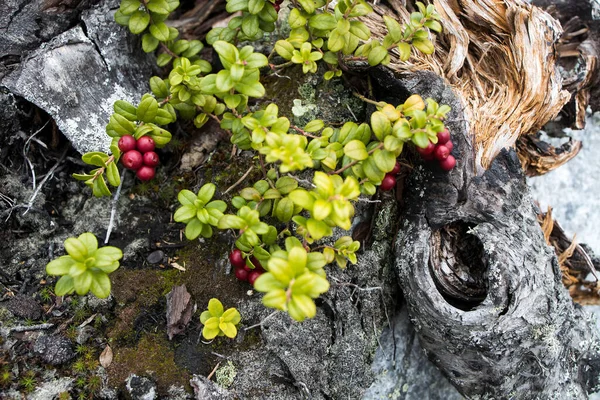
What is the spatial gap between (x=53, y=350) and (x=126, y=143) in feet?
4.69

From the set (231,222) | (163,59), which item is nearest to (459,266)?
(231,222)

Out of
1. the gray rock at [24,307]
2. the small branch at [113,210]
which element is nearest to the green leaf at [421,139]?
the small branch at [113,210]

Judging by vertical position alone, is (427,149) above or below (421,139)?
below

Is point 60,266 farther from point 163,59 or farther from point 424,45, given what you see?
point 424,45

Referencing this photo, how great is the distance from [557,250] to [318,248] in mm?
2528

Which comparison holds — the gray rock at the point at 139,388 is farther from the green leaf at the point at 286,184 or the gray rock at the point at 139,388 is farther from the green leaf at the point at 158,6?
the green leaf at the point at 158,6

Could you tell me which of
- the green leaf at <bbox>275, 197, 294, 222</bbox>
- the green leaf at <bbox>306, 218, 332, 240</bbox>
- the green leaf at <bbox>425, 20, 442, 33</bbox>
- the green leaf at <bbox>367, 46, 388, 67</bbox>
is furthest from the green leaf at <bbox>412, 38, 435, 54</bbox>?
the green leaf at <bbox>306, 218, 332, 240</bbox>

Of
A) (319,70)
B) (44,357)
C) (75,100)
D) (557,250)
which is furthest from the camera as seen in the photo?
(557,250)

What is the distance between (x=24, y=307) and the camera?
3.55 metres

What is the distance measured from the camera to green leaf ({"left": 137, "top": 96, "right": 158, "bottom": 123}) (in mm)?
3593

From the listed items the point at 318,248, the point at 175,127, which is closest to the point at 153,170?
the point at 175,127

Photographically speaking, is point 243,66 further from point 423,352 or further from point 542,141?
point 542,141

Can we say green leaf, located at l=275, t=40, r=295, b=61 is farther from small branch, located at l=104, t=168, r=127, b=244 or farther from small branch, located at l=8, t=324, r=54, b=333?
small branch, located at l=8, t=324, r=54, b=333

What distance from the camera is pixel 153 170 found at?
3.89m
